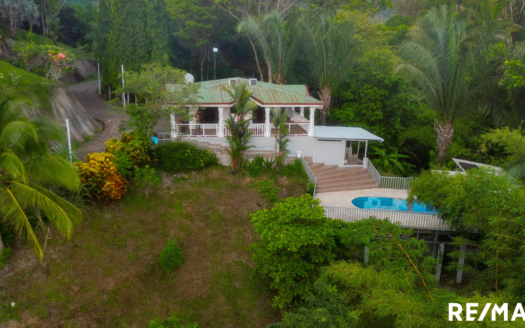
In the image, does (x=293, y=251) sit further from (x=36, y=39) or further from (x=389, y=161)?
(x=36, y=39)

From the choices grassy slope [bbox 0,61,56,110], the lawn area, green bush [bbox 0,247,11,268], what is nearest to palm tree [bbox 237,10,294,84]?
grassy slope [bbox 0,61,56,110]

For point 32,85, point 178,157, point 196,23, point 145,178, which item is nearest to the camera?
point 145,178

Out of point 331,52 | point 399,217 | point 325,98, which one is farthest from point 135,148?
point 331,52

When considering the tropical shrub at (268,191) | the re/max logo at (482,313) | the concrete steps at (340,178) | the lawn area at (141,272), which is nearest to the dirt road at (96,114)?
the lawn area at (141,272)

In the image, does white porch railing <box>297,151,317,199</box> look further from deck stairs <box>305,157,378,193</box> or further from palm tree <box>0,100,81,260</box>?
palm tree <box>0,100,81,260</box>

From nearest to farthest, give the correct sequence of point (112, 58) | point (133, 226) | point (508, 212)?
point (508, 212)
point (133, 226)
point (112, 58)

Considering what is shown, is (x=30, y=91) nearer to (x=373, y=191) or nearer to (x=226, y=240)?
(x=226, y=240)

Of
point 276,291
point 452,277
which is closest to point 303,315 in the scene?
point 276,291

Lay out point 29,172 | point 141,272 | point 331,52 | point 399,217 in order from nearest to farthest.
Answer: point 29,172, point 141,272, point 399,217, point 331,52
